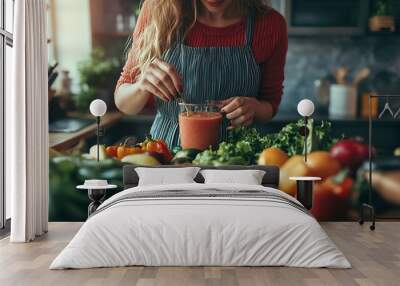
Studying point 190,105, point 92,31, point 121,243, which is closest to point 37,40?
A: point 92,31

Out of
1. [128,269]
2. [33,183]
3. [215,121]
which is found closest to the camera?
[128,269]

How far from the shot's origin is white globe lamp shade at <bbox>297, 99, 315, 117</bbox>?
24.8ft

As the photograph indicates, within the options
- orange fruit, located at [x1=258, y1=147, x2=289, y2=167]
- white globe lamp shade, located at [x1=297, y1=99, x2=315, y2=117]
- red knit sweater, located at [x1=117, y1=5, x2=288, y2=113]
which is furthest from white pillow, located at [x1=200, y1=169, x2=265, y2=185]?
red knit sweater, located at [x1=117, y1=5, x2=288, y2=113]

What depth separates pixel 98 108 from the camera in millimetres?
7566

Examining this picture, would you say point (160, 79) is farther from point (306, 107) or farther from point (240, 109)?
point (306, 107)

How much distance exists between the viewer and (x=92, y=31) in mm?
7848

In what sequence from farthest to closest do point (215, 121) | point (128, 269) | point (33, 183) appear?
point (215, 121) < point (33, 183) < point (128, 269)

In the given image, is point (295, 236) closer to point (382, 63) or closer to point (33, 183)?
point (33, 183)

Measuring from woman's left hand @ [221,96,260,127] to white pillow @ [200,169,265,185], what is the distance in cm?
82

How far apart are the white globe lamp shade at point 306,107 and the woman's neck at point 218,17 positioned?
1204 millimetres

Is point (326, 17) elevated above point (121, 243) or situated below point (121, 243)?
above

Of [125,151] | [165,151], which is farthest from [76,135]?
[165,151]

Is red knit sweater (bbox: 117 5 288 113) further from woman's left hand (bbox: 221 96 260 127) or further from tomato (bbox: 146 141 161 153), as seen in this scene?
tomato (bbox: 146 141 161 153)

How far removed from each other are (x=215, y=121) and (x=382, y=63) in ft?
6.90
